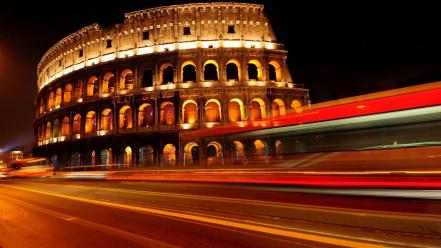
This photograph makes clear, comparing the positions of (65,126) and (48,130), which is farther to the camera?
(48,130)

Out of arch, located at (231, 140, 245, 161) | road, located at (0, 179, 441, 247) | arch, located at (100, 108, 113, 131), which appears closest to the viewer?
road, located at (0, 179, 441, 247)

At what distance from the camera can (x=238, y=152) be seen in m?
9.53

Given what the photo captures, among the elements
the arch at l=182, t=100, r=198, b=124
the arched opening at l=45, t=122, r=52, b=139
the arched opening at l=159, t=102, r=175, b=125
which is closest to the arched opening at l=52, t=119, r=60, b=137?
the arched opening at l=45, t=122, r=52, b=139

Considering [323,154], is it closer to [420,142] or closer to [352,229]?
[420,142]

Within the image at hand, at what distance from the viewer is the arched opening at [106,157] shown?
→ 93.5ft

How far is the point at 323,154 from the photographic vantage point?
7.16 m

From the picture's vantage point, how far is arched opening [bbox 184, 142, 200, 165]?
25.2 m

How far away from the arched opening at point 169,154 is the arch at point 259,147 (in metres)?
17.7

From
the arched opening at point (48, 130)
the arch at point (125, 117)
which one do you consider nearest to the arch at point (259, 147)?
the arch at point (125, 117)

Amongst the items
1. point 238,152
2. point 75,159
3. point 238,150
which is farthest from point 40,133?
point 238,150

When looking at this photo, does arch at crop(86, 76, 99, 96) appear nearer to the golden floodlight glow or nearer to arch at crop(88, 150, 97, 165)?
the golden floodlight glow

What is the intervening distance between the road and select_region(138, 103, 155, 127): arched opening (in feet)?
67.8

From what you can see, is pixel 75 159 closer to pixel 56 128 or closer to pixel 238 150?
pixel 56 128

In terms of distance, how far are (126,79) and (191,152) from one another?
1121 cm
